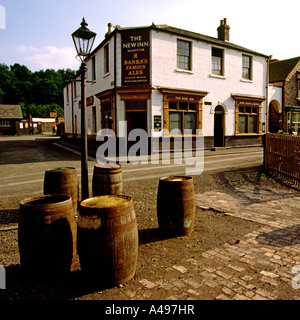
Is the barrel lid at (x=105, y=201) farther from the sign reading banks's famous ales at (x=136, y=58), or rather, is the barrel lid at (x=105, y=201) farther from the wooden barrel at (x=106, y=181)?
the sign reading banks's famous ales at (x=136, y=58)

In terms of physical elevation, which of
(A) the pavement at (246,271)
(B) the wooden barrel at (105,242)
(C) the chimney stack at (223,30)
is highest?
(C) the chimney stack at (223,30)

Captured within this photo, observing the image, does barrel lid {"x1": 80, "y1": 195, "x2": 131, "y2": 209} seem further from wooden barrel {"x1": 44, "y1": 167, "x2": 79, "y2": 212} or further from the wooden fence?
the wooden fence

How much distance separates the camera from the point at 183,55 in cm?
1677

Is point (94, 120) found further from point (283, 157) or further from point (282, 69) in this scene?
point (282, 69)

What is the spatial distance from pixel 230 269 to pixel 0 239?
3.61 metres

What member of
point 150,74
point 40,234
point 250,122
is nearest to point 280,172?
point 40,234

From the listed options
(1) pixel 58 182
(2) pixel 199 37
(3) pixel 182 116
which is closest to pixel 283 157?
(1) pixel 58 182

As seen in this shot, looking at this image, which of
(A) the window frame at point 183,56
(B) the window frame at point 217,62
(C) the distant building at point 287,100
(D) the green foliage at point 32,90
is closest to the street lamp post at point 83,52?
(A) the window frame at point 183,56

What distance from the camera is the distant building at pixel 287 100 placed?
23578 mm

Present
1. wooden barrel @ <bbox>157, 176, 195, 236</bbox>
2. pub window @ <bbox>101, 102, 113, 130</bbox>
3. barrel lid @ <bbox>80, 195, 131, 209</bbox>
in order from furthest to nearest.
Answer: pub window @ <bbox>101, 102, 113, 130</bbox> → wooden barrel @ <bbox>157, 176, 195, 236</bbox> → barrel lid @ <bbox>80, 195, 131, 209</bbox>

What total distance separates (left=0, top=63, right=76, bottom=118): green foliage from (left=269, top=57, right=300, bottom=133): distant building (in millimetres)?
55333

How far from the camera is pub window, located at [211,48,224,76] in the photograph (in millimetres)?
18359

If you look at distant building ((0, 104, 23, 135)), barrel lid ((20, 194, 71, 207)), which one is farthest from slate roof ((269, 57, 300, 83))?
distant building ((0, 104, 23, 135))
